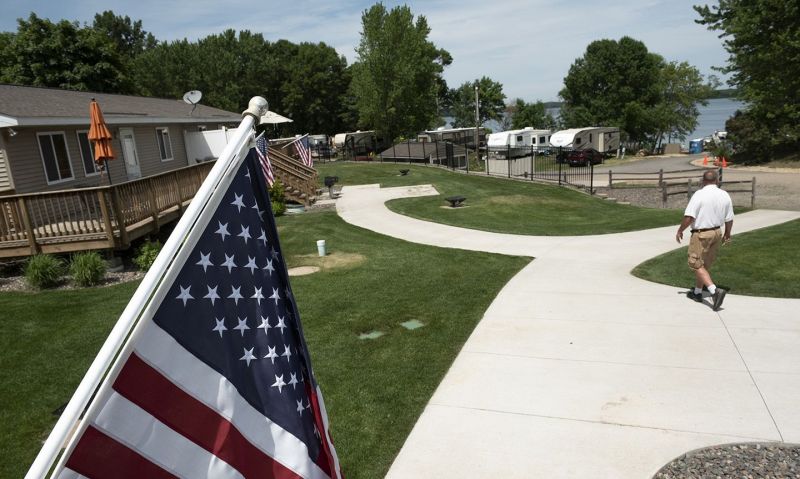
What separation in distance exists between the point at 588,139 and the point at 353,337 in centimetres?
4905

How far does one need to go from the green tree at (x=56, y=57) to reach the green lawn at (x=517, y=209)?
2440 centimetres

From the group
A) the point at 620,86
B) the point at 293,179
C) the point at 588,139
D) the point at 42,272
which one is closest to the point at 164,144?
the point at 293,179

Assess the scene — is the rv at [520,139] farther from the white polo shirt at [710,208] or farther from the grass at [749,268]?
the white polo shirt at [710,208]

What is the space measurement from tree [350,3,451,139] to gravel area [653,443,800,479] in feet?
139

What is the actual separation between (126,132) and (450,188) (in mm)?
13003

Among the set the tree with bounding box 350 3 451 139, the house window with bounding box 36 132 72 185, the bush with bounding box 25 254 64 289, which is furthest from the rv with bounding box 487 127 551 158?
the bush with bounding box 25 254 64 289

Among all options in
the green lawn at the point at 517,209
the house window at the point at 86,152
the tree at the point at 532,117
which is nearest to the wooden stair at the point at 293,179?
the green lawn at the point at 517,209

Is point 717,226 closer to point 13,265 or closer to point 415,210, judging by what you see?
point 415,210

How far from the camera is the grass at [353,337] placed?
16.9 feet

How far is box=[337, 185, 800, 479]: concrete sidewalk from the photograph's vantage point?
179 inches

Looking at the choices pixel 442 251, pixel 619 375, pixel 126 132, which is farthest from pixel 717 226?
pixel 126 132

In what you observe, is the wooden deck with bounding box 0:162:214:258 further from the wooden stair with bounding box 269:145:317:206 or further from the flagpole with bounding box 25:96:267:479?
the flagpole with bounding box 25:96:267:479

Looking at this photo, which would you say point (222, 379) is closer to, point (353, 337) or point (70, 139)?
point (353, 337)

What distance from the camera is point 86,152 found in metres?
17.4
